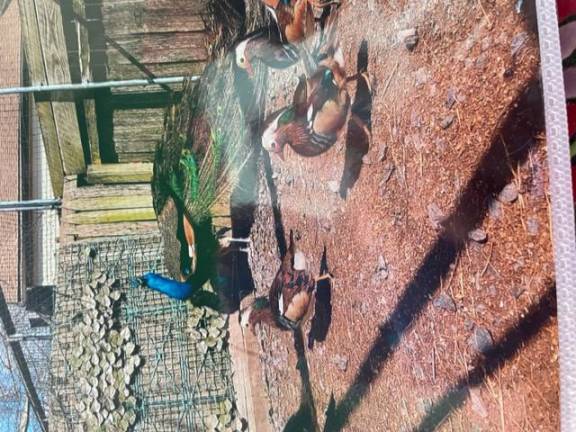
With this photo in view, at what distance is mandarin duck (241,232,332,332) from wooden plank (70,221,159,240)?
10.1 inches

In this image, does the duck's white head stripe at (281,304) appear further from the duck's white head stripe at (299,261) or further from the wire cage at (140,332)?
the wire cage at (140,332)

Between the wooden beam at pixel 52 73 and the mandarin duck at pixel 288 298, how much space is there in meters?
0.44

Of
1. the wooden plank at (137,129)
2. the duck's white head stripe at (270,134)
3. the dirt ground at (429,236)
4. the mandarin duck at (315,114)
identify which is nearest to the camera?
the dirt ground at (429,236)

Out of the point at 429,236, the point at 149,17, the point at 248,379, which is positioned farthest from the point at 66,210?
the point at 429,236

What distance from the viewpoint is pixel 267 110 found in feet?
3.66

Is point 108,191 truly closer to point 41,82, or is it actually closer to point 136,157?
point 136,157

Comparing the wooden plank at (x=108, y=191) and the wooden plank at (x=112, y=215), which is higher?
the wooden plank at (x=108, y=191)

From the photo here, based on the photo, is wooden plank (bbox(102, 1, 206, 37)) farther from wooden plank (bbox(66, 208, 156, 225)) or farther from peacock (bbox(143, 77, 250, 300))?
wooden plank (bbox(66, 208, 156, 225))

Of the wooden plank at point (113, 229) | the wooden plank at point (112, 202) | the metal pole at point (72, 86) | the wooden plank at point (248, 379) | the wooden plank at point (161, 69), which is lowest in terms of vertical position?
the wooden plank at point (248, 379)

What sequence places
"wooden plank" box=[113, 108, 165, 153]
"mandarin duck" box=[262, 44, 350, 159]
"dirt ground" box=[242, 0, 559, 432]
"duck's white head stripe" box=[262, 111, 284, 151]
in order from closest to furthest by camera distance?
"dirt ground" box=[242, 0, 559, 432]
"mandarin duck" box=[262, 44, 350, 159]
"duck's white head stripe" box=[262, 111, 284, 151]
"wooden plank" box=[113, 108, 165, 153]

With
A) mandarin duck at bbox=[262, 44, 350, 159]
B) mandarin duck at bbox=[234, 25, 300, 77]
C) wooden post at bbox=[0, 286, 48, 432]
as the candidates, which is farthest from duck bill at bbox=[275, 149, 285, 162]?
wooden post at bbox=[0, 286, 48, 432]

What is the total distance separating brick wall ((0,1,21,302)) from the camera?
1127mm

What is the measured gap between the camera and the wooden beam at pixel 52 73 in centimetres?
109

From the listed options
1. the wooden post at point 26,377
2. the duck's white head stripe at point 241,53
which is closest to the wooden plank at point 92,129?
the duck's white head stripe at point 241,53
